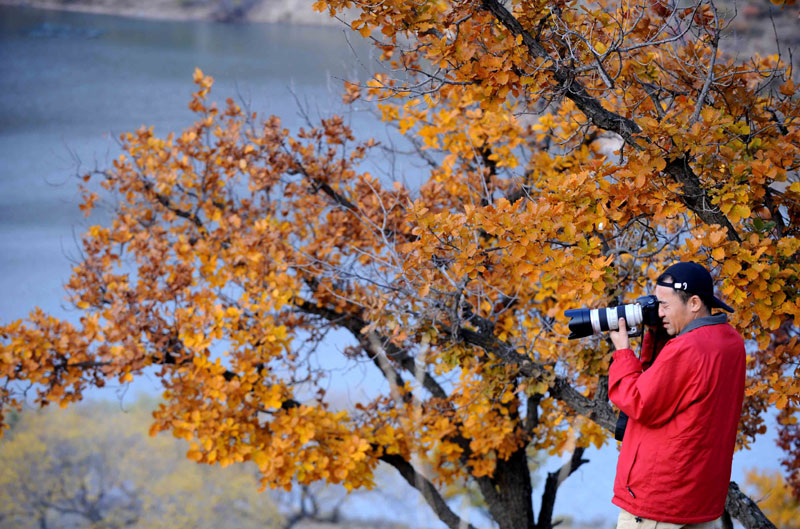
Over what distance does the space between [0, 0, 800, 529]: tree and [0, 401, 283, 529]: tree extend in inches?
198

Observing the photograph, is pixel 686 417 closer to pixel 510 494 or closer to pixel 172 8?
pixel 510 494

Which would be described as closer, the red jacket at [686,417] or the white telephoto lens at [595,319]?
the red jacket at [686,417]

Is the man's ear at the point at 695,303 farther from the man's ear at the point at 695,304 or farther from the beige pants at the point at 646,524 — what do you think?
the beige pants at the point at 646,524

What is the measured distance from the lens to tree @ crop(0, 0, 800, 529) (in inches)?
89.0

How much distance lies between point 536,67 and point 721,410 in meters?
1.12

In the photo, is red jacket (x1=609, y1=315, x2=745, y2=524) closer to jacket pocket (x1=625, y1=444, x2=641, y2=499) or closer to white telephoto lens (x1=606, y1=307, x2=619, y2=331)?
jacket pocket (x1=625, y1=444, x2=641, y2=499)

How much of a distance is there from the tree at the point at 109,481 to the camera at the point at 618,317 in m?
7.67

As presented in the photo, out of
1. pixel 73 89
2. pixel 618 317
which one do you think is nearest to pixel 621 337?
pixel 618 317

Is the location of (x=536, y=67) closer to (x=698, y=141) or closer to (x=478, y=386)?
(x=698, y=141)

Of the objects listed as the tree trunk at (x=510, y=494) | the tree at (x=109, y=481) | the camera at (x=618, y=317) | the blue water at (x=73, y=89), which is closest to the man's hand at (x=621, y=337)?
the camera at (x=618, y=317)

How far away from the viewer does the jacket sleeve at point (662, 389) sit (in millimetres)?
1676

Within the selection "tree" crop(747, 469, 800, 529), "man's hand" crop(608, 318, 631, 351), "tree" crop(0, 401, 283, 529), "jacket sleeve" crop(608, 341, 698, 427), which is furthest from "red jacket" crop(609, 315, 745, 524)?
"tree" crop(0, 401, 283, 529)

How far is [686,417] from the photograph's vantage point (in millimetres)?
1689

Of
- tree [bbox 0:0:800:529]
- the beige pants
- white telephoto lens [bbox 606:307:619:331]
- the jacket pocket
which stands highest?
tree [bbox 0:0:800:529]
